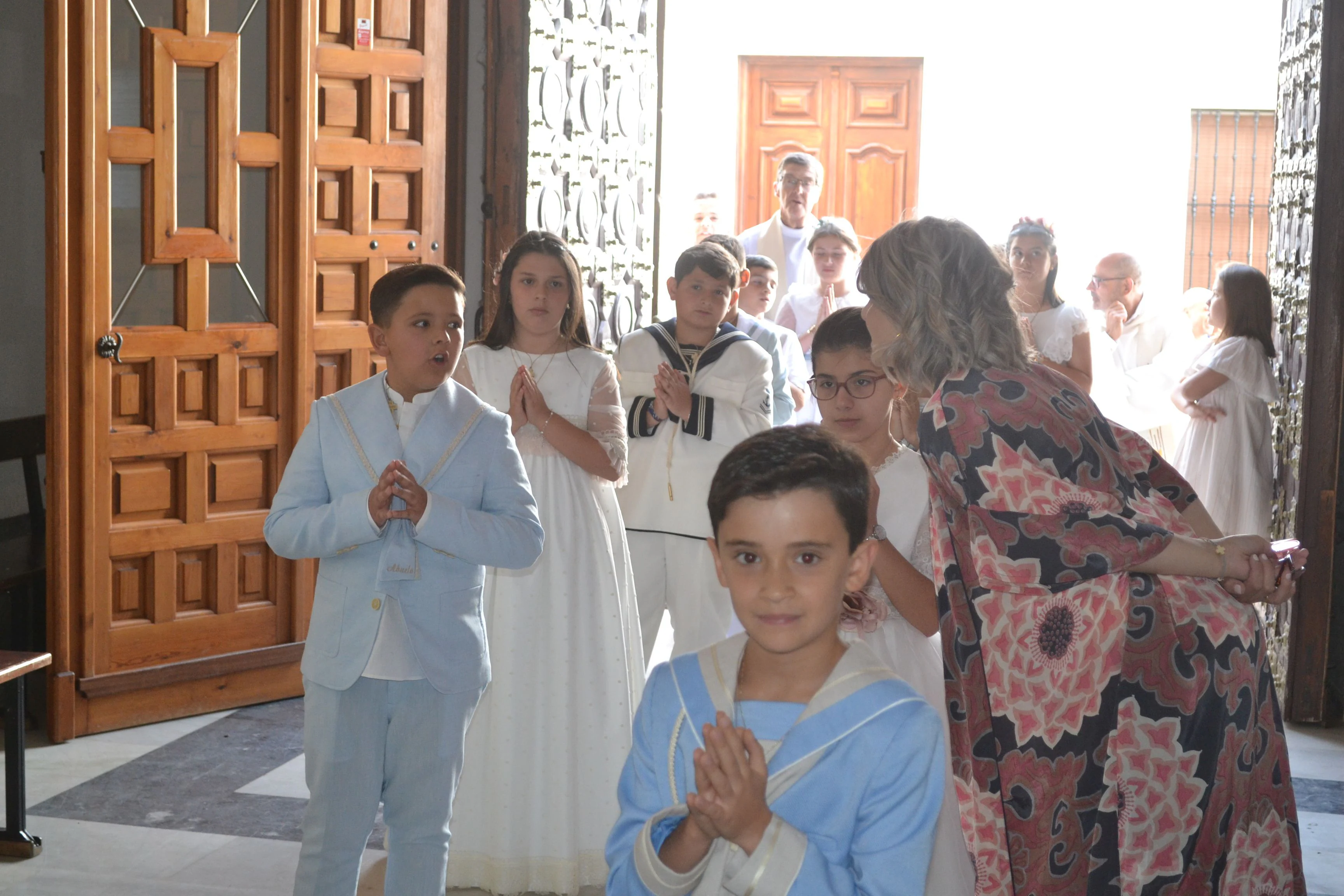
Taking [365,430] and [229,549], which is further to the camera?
[229,549]

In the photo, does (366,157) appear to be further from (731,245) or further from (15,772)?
(15,772)

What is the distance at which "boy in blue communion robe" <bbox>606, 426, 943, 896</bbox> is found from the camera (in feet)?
4.80

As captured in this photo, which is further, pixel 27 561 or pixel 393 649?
Answer: pixel 27 561

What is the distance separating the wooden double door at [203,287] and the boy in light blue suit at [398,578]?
222 centimetres

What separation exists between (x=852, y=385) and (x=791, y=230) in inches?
181

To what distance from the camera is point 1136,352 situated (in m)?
6.56

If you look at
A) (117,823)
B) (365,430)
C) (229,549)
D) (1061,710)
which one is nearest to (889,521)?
(1061,710)

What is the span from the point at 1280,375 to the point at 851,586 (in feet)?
14.1

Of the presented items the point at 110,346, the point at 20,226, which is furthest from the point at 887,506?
the point at 20,226

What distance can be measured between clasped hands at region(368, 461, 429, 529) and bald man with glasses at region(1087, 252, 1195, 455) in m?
4.49

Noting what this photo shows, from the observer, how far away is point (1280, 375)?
17.6ft

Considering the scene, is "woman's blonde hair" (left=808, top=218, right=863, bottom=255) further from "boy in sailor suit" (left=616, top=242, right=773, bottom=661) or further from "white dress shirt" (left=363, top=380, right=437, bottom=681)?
"white dress shirt" (left=363, top=380, right=437, bottom=681)

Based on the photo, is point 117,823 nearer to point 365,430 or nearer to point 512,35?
point 365,430

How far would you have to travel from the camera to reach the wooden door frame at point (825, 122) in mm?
10344
